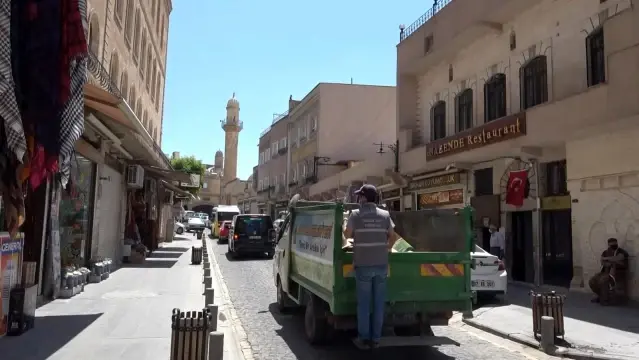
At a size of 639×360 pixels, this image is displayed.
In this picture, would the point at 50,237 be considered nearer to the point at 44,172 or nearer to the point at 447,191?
the point at 44,172

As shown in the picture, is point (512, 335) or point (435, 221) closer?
point (435, 221)

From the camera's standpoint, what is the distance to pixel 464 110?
64.6 feet

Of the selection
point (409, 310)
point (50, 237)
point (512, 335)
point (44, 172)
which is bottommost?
point (512, 335)

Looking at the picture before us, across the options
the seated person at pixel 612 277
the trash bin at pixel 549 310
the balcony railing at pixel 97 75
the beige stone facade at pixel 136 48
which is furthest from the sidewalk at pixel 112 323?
the seated person at pixel 612 277

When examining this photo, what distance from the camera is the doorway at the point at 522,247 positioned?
52.1ft

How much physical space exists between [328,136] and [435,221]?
1160 inches

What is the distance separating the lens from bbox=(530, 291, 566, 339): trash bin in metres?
7.88

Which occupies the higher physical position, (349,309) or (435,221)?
(435,221)

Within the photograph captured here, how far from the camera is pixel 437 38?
19859 mm

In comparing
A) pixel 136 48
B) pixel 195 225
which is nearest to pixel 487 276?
pixel 136 48

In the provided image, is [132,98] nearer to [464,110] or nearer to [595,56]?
[464,110]

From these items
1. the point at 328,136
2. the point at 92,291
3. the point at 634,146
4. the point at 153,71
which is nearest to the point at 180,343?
the point at 92,291

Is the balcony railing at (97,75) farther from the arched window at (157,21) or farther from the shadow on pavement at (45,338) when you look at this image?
the arched window at (157,21)

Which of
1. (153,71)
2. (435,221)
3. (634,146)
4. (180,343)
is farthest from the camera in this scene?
(153,71)
